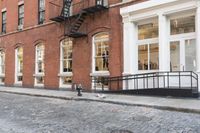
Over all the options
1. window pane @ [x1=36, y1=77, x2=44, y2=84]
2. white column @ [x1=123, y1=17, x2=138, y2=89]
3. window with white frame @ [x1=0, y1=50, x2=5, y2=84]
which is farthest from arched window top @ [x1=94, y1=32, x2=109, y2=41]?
window with white frame @ [x1=0, y1=50, x2=5, y2=84]

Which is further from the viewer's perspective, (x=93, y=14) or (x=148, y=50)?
(x=93, y=14)

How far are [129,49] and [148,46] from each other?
44.0 inches

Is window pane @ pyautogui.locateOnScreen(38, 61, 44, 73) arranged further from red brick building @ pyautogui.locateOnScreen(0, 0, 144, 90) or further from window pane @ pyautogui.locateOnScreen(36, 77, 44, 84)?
window pane @ pyautogui.locateOnScreen(36, 77, 44, 84)

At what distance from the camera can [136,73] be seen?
15672mm

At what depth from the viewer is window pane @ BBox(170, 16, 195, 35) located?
13625 mm

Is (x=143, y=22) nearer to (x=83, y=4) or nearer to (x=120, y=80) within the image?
(x=120, y=80)

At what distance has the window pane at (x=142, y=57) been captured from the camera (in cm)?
1545

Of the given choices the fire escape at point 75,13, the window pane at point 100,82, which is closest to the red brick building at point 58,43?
the fire escape at point 75,13

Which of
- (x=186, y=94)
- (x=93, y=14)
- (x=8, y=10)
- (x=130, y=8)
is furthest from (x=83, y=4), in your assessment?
(x=8, y=10)

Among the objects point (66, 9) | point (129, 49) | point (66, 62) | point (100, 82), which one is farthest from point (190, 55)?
point (66, 9)

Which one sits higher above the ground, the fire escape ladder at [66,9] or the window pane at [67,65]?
the fire escape ladder at [66,9]

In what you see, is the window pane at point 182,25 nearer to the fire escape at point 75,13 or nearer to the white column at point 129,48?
the white column at point 129,48

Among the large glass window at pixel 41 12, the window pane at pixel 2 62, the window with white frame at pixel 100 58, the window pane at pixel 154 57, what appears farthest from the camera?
the window pane at pixel 2 62

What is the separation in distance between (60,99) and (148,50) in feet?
18.9
